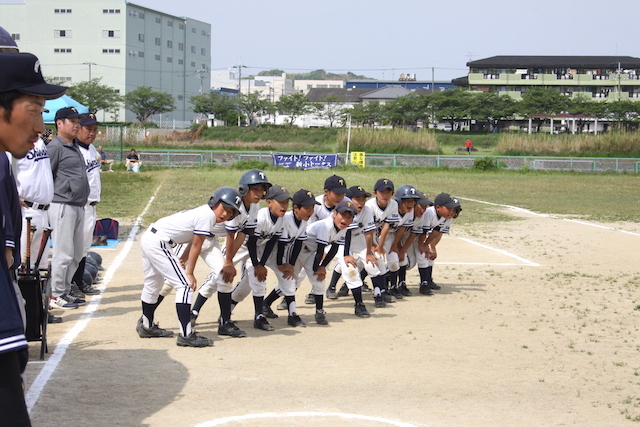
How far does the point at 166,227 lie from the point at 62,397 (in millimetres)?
2323

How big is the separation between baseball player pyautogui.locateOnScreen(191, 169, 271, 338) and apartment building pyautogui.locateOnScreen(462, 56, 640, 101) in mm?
78197

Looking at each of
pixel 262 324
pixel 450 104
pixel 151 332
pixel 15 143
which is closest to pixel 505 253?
pixel 262 324

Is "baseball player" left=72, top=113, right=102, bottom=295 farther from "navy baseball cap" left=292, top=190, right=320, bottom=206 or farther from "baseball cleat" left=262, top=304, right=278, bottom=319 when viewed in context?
"navy baseball cap" left=292, top=190, right=320, bottom=206

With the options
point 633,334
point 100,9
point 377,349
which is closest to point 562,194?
point 633,334

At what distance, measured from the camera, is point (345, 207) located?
26.9 feet

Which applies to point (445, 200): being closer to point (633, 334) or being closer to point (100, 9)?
point (633, 334)

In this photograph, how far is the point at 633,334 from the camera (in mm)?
7910

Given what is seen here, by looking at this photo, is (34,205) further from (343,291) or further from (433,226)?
(433,226)

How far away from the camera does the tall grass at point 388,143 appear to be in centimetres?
4909

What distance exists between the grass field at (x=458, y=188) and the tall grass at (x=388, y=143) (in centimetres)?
870

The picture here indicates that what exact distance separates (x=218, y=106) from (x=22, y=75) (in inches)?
3142

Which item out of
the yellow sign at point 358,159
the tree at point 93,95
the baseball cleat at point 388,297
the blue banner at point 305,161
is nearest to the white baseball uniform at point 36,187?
the baseball cleat at point 388,297

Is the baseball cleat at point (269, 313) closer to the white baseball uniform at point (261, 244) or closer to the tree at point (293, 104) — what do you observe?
the white baseball uniform at point (261, 244)

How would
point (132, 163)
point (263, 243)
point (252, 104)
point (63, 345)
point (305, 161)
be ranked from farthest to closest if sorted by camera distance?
point (252, 104)
point (305, 161)
point (132, 163)
point (263, 243)
point (63, 345)
